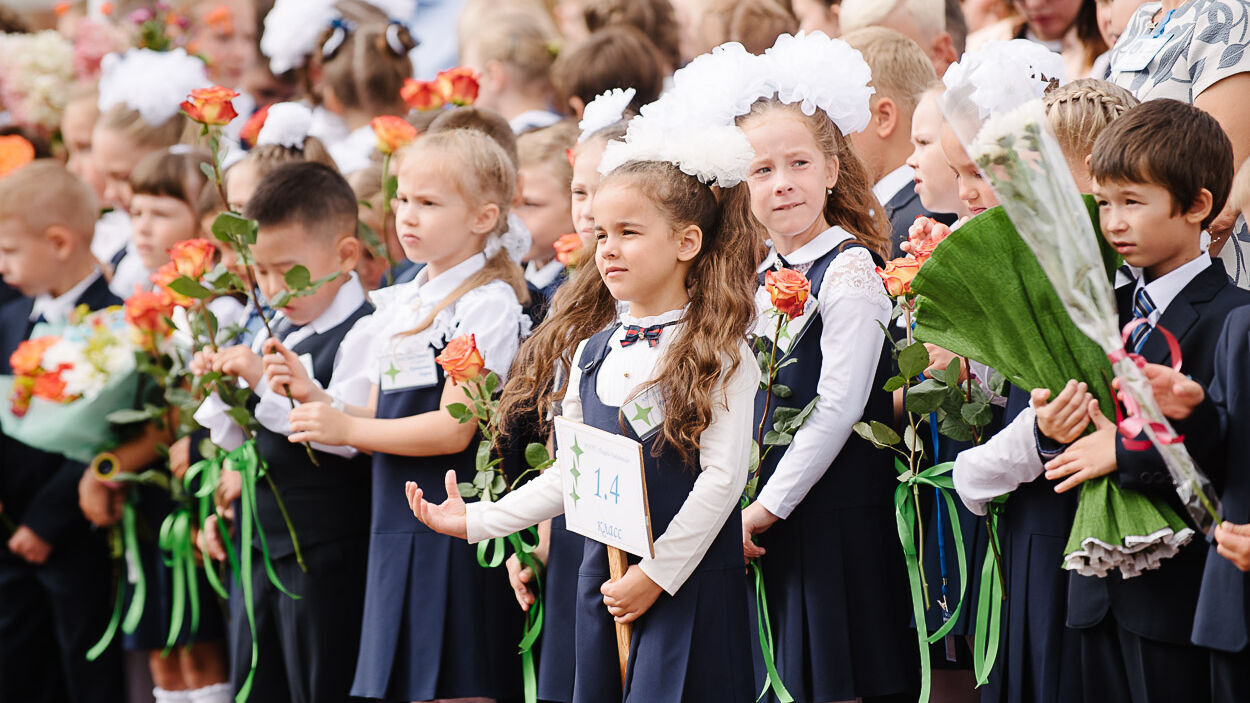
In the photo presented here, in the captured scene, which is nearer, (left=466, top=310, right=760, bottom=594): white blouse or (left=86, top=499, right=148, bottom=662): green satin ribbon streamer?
(left=466, top=310, right=760, bottom=594): white blouse

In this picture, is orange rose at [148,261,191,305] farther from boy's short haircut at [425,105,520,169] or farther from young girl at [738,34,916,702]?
young girl at [738,34,916,702]

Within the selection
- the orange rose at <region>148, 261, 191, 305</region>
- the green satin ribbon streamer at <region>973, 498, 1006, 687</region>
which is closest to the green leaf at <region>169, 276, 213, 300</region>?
the orange rose at <region>148, 261, 191, 305</region>

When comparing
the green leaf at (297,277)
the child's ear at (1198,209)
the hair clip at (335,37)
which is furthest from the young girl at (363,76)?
the child's ear at (1198,209)

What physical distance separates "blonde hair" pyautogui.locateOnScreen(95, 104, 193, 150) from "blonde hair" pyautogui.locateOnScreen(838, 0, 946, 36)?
279 cm

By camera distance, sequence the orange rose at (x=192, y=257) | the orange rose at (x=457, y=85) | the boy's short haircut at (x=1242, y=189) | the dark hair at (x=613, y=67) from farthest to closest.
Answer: the dark hair at (x=613, y=67)
the orange rose at (x=457, y=85)
the orange rose at (x=192, y=257)
the boy's short haircut at (x=1242, y=189)

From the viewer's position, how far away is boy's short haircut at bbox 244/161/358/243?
402 centimetres

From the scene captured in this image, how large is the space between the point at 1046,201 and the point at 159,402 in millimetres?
3407

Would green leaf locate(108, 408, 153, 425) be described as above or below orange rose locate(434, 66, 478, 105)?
below

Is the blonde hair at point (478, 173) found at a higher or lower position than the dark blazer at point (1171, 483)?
higher

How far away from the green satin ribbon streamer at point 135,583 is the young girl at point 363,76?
5.23 feet

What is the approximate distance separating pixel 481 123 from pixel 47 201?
6.71 feet

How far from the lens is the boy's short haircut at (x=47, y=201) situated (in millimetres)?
5234

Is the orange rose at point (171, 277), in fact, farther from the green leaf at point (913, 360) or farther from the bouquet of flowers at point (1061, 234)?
the bouquet of flowers at point (1061, 234)

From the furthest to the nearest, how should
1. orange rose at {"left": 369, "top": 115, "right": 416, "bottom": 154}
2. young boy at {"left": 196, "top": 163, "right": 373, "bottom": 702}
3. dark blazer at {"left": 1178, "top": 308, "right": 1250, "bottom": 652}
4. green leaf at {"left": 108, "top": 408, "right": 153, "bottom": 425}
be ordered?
green leaf at {"left": 108, "top": 408, "right": 153, "bottom": 425} < orange rose at {"left": 369, "top": 115, "right": 416, "bottom": 154} < young boy at {"left": 196, "top": 163, "right": 373, "bottom": 702} < dark blazer at {"left": 1178, "top": 308, "right": 1250, "bottom": 652}
